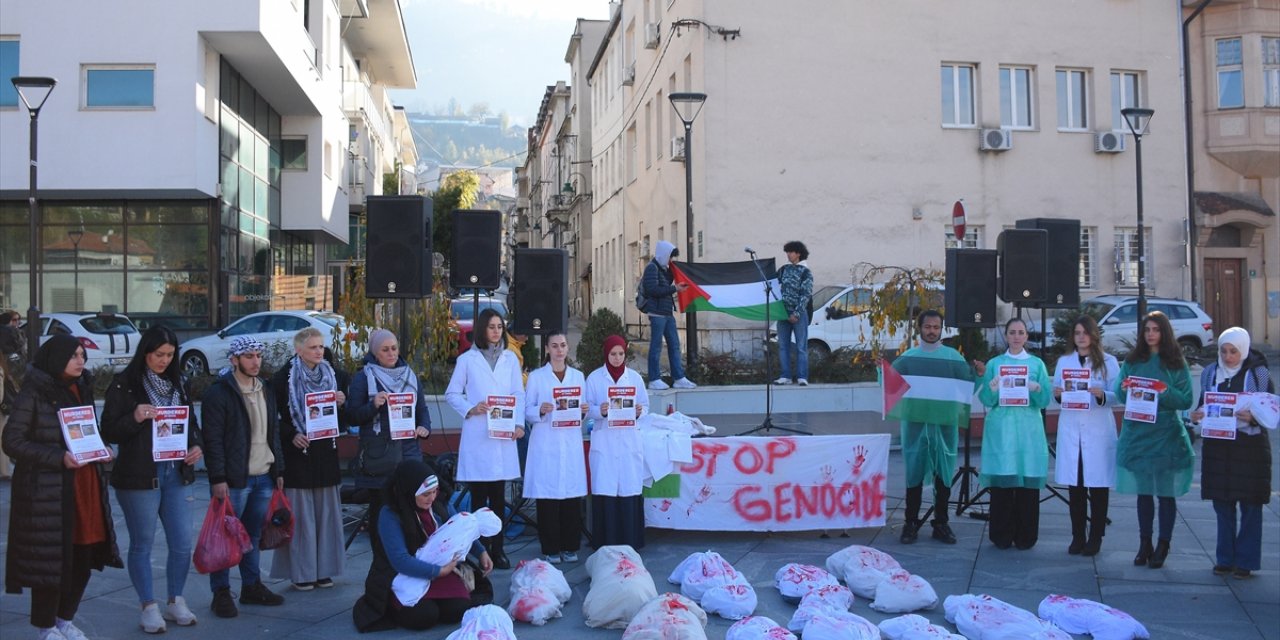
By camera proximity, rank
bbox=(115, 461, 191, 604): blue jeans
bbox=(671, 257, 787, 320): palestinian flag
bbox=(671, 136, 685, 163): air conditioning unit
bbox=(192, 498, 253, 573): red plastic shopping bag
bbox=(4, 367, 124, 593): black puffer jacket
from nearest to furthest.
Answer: bbox=(4, 367, 124, 593): black puffer jacket → bbox=(115, 461, 191, 604): blue jeans → bbox=(192, 498, 253, 573): red plastic shopping bag → bbox=(671, 257, 787, 320): palestinian flag → bbox=(671, 136, 685, 163): air conditioning unit

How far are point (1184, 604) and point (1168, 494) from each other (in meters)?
1.10

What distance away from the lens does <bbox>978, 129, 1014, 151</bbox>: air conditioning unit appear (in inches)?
968

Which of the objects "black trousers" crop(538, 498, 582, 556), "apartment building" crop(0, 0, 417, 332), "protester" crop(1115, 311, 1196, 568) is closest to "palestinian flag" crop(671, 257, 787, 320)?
"black trousers" crop(538, 498, 582, 556)

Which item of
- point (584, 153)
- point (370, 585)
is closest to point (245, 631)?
point (370, 585)

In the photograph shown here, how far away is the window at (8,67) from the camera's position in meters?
22.3

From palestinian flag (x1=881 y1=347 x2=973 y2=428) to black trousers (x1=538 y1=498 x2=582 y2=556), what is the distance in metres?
2.96

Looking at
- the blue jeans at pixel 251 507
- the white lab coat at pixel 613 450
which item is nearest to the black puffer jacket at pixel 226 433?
the blue jeans at pixel 251 507

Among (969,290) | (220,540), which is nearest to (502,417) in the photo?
(220,540)

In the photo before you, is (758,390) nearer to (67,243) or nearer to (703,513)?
(703,513)

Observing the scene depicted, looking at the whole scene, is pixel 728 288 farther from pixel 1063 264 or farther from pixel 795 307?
pixel 1063 264

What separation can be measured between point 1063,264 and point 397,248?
24.4 feet

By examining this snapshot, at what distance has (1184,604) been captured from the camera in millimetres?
7332

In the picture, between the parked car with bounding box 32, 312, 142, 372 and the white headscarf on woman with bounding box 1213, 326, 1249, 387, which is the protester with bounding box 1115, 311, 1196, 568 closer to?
the white headscarf on woman with bounding box 1213, 326, 1249, 387

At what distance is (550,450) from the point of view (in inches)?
337
